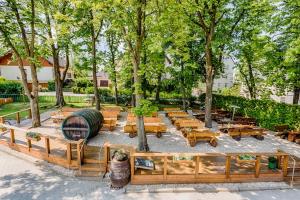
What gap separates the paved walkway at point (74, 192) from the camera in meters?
8.20

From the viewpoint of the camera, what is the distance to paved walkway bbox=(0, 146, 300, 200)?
8.20 meters

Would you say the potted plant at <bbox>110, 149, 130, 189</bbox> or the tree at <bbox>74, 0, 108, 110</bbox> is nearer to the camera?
the potted plant at <bbox>110, 149, 130, 189</bbox>

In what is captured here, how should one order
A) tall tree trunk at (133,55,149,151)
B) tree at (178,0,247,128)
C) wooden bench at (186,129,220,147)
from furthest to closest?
tree at (178,0,247,128)
wooden bench at (186,129,220,147)
tall tree trunk at (133,55,149,151)

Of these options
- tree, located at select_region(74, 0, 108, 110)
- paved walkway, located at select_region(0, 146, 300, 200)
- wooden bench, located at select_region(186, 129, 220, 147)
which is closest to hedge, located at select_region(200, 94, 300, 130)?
wooden bench, located at select_region(186, 129, 220, 147)

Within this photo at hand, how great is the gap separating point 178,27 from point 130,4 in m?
5.25

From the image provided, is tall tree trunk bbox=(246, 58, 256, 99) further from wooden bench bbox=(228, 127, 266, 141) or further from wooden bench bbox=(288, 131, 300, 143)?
wooden bench bbox=(228, 127, 266, 141)

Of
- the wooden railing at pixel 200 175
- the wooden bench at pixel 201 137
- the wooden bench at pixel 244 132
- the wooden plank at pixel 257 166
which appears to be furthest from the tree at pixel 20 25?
the wooden plank at pixel 257 166

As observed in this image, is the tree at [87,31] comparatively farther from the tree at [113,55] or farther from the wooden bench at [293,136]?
the wooden bench at [293,136]

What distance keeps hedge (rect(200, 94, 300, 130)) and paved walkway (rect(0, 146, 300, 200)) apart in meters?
7.94

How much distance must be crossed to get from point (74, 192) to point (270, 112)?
14.7 m

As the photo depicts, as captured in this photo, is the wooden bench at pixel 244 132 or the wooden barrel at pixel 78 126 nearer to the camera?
the wooden barrel at pixel 78 126

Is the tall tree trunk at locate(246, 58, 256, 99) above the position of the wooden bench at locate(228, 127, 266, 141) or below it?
above

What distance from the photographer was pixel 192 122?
1528cm

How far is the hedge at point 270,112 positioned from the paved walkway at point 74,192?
7942mm
